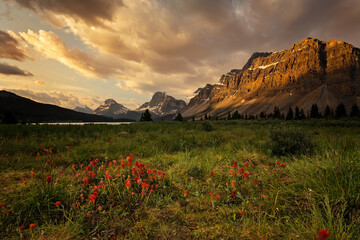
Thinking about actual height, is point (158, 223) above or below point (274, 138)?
below

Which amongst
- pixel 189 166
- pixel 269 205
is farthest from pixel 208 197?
pixel 189 166

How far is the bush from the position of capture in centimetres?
604

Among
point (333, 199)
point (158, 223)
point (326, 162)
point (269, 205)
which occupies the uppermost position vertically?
point (326, 162)

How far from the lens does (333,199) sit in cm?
216

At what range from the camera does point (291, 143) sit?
6.15m

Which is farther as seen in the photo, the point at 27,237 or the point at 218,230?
the point at 218,230

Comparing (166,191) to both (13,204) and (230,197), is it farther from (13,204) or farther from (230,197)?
(13,204)

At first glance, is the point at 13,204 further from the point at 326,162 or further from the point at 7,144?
the point at 7,144

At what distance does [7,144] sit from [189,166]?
826 cm

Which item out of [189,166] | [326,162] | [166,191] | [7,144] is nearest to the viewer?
[326,162]

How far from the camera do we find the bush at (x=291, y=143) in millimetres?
6043

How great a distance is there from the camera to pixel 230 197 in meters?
2.96

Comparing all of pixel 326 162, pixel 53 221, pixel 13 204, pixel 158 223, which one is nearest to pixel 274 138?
pixel 326 162

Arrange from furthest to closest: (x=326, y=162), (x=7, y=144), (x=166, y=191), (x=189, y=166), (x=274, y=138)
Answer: (x=274, y=138)
(x=7, y=144)
(x=189, y=166)
(x=166, y=191)
(x=326, y=162)
